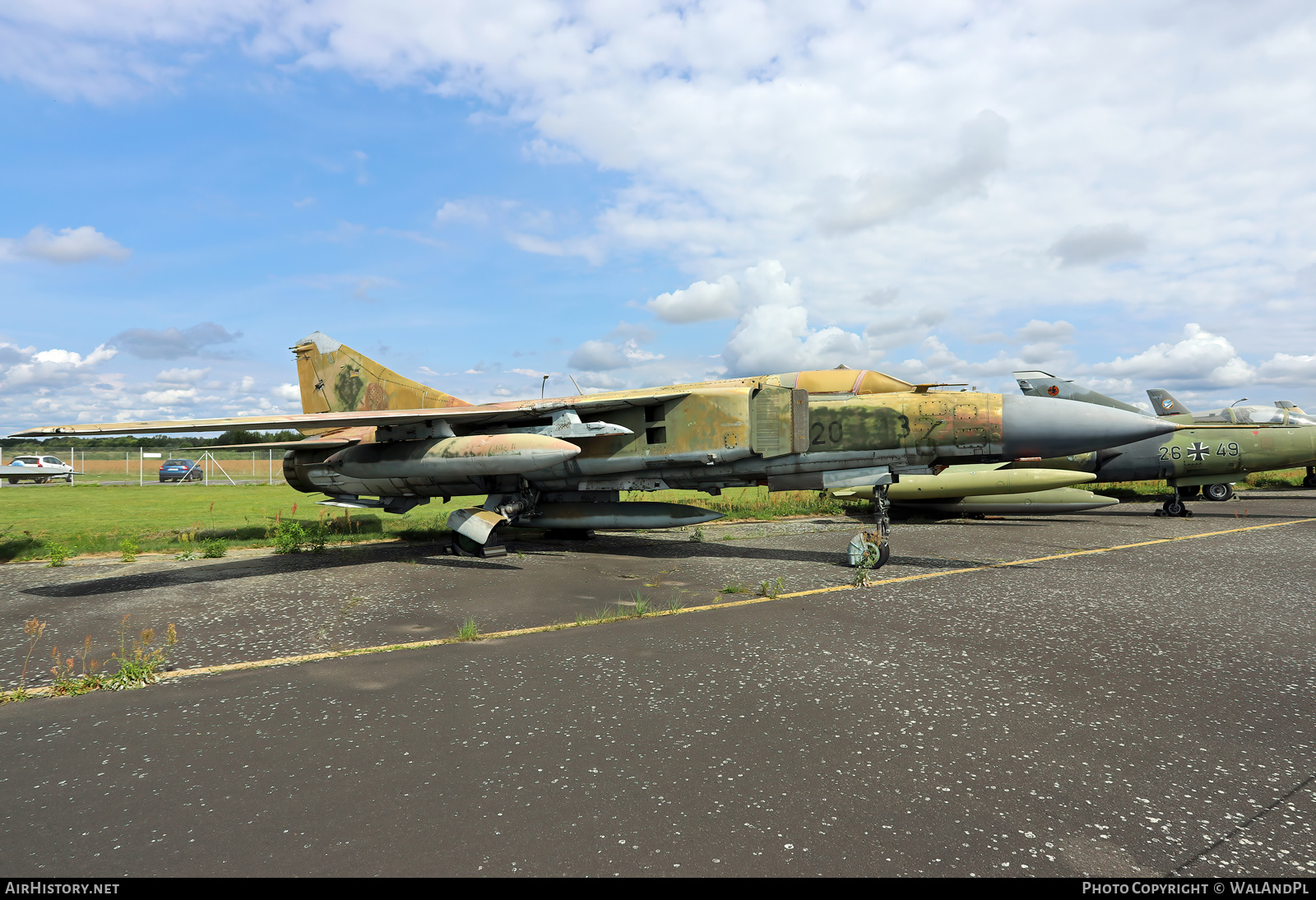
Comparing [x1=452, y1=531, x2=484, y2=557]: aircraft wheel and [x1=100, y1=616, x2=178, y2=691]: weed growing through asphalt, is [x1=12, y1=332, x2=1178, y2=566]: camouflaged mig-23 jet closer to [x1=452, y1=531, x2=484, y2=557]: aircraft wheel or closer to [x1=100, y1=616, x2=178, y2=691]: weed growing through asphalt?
[x1=452, y1=531, x2=484, y2=557]: aircraft wheel

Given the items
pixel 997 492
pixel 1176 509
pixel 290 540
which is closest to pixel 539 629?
pixel 290 540

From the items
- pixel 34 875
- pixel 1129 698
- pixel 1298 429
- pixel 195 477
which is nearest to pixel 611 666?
pixel 34 875

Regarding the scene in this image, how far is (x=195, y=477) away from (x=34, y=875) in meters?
47.9

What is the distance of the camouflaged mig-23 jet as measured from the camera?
8977mm

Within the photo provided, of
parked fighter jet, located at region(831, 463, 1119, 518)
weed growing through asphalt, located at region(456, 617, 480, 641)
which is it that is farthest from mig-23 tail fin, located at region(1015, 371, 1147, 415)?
weed growing through asphalt, located at region(456, 617, 480, 641)

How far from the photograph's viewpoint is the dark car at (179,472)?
1613 inches

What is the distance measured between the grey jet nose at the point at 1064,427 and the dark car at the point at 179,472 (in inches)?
1852

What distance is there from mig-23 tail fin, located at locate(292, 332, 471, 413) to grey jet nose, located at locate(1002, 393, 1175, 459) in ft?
33.3

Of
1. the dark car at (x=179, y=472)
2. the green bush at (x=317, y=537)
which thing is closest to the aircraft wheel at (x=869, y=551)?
the green bush at (x=317, y=537)

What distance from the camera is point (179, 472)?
4200cm

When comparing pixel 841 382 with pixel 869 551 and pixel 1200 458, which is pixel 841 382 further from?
pixel 1200 458

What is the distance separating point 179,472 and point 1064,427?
50.3 m

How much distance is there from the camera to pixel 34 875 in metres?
2.53

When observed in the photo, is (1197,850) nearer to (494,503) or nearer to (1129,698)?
(1129,698)
